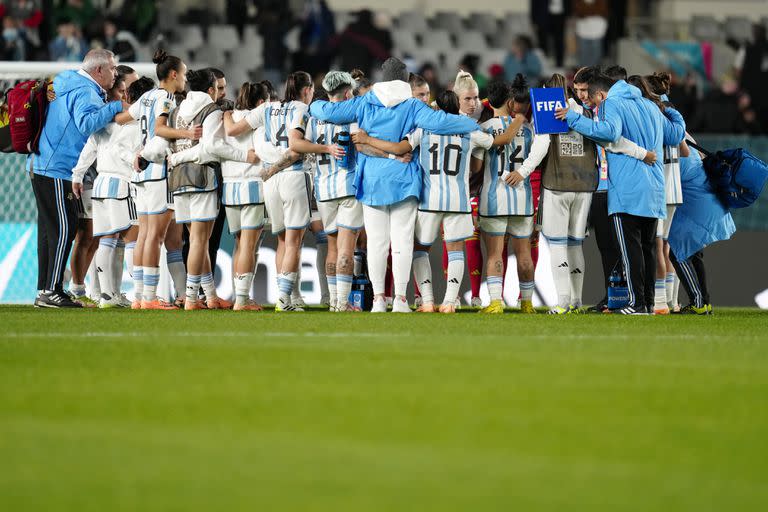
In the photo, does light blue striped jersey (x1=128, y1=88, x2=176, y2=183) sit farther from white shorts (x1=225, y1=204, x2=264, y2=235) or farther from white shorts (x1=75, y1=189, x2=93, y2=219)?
white shorts (x1=75, y1=189, x2=93, y2=219)

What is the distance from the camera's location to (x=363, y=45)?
21562 mm

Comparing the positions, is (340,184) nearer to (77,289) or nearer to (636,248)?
(636,248)

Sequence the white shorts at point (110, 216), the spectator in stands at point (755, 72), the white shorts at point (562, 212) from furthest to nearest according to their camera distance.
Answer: the spectator in stands at point (755, 72) < the white shorts at point (110, 216) < the white shorts at point (562, 212)

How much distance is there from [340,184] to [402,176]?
0.69m

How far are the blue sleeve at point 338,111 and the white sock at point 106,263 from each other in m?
2.66

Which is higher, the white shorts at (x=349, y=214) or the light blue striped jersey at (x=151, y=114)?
the light blue striped jersey at (x=151, y=114)

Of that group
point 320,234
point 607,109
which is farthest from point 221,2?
point 607,109

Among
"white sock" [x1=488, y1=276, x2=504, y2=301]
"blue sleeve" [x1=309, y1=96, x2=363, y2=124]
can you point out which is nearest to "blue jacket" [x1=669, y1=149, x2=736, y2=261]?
"white sock" [x1=488, y1=276, x2=504, y2=301]

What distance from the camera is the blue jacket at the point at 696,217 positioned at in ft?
37.5

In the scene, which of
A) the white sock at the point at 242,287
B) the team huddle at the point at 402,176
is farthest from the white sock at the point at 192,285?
the white sock at the point at 242,287

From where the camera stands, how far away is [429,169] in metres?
10.7

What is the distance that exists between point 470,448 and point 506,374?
1.82 metres

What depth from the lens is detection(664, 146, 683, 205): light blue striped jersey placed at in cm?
1123

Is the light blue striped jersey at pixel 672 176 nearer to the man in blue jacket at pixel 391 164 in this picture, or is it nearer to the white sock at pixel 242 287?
the man in blue jacket at pixel 391 164
